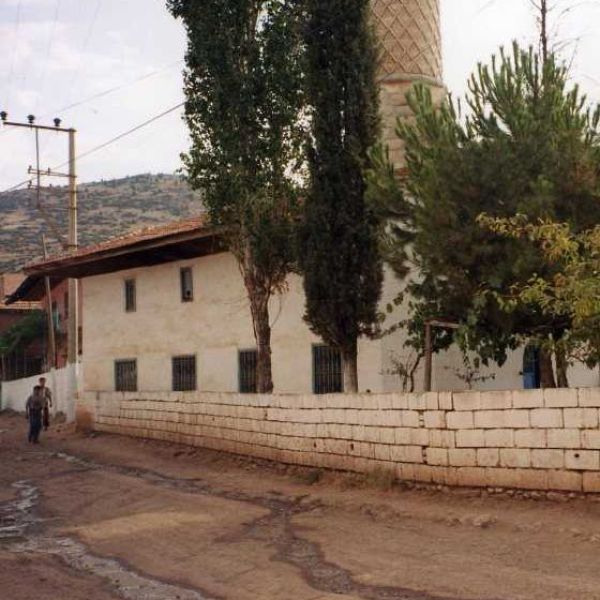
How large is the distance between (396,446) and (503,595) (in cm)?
529

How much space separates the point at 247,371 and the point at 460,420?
10.2 meters

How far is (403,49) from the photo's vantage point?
2070cm

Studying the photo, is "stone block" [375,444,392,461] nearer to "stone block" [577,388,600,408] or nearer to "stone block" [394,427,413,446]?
"stone block" [394,427,413,446]

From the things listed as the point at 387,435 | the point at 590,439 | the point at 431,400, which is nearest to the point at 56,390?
the point at 387,435

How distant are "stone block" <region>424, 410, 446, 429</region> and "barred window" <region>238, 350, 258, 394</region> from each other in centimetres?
937

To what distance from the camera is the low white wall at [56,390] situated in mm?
26969

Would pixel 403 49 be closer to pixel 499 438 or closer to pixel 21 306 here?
pixel 499 438

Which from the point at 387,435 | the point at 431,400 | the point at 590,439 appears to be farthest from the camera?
the point at 387,435

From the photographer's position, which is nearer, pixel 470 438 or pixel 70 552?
pixel 70 552

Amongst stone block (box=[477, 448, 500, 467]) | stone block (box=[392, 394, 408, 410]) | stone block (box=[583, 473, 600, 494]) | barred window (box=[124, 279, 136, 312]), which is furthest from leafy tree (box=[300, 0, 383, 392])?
barred window (box=[124, 279, 136, 312])

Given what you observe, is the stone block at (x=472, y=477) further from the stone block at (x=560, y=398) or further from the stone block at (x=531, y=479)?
the stone block at (x=560, y=398)

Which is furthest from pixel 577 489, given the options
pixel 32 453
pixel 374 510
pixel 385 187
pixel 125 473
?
pixel 32 453

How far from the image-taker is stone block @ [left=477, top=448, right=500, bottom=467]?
412 inches

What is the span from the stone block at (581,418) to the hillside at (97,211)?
246ft
